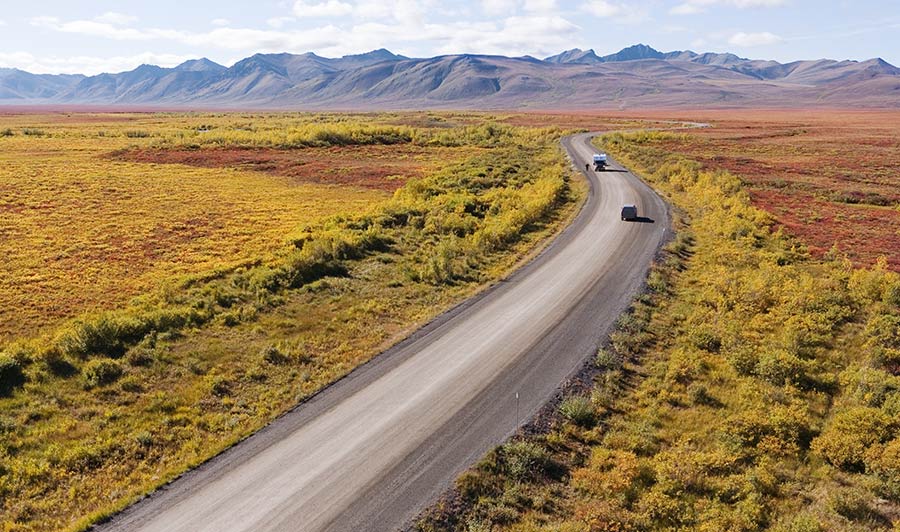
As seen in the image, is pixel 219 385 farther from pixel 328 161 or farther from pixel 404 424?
pixel 328 161

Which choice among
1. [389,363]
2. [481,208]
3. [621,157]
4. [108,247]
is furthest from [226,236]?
[621,157]

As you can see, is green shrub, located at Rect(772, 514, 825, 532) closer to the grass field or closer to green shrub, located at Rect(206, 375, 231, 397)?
the grass field

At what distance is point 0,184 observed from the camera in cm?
6544

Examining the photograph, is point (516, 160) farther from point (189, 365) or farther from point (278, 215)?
point (189, 365)

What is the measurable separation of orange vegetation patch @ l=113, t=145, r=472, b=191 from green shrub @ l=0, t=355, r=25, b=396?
50.3m

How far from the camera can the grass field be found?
17.6 m

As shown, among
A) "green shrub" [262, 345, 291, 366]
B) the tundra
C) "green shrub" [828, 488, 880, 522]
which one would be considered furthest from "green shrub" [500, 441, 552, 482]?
the tundra

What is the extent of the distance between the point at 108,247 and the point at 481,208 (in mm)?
32827

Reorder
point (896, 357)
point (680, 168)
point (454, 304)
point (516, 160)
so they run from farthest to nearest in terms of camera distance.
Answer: point (516, 160)
point (680, 168)
point (454, 304)
point (896, 357)

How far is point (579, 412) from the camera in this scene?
18.8m

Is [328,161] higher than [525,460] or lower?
higher

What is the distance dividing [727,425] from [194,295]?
28.1m

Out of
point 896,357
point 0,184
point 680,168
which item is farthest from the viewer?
point 680,168

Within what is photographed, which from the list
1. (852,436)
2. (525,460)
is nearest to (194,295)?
(525,460)
